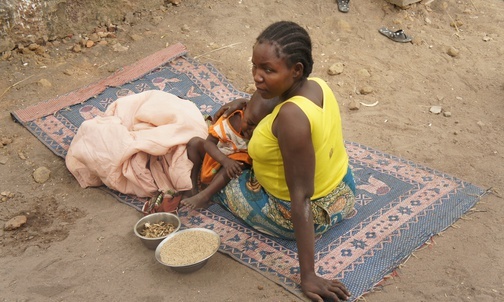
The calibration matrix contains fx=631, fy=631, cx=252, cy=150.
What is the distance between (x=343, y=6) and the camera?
6707 mm

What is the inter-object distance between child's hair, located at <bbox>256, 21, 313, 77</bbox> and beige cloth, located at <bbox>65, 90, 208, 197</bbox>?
1303 millimetres

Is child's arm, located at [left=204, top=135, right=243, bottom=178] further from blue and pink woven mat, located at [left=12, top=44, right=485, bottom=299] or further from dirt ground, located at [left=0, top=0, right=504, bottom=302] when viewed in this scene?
dirt ground, located at [left=0, top=0, right=504, bottom=302]

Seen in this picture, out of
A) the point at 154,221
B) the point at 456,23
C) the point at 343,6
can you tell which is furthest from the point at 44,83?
the point at 456,23

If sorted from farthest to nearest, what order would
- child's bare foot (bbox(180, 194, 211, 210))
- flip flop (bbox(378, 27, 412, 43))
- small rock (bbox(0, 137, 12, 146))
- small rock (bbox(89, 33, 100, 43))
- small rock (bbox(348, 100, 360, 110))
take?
flip flop (bbox(378, 27, 412, 43))
small rock (bbox(89, 33, 100, 43))
small rock (bbox(348, 100, 360, 110))
small rock (bbox(0, 137, 12, 146))
child's bare foot (bbox(180, 194, 211, 210))

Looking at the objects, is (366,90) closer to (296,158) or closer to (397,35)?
(397,35)

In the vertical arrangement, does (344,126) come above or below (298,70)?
below

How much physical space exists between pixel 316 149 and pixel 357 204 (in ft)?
3.28

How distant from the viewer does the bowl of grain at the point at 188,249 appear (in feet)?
11.2

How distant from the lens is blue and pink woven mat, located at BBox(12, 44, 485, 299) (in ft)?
11.6

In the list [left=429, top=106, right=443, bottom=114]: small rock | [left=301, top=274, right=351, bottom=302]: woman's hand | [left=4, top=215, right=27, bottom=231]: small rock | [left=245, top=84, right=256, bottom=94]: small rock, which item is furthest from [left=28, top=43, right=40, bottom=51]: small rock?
[left=301, top=274, right=351, bottom=302]: woman's hand

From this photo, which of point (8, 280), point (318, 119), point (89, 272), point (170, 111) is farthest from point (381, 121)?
point (8, 280)

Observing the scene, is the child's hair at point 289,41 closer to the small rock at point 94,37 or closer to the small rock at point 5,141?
the small rock at point 5,141

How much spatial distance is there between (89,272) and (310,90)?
1.59m

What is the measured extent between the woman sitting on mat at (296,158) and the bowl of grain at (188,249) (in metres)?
0.30
